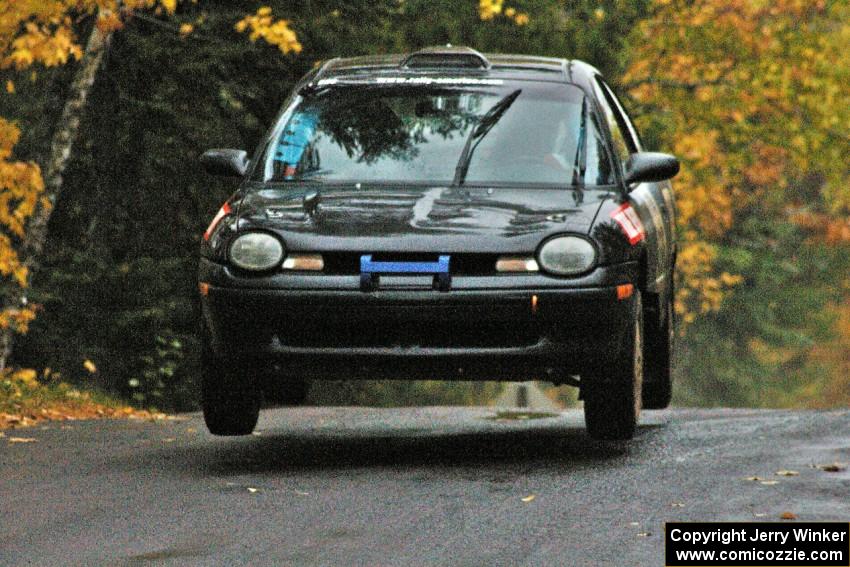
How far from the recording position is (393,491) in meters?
8.27

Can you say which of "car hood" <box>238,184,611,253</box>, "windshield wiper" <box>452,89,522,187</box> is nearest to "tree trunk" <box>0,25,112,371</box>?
"windshield wiper" <box>452,89,522,187</box>

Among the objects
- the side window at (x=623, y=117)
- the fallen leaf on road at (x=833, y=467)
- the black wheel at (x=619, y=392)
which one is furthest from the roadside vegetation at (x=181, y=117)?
the fallen leaf on road at (x=833, y=467)

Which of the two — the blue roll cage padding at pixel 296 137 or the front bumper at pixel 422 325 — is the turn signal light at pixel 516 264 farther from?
the blue roll cage padding at pixel 296 137

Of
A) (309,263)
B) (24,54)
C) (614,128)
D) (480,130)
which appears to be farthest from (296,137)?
(24,54)

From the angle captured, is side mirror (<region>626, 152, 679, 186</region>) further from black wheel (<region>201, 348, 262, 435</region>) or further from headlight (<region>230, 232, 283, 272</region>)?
black wheel (<region>201, 348, 262, 435</region>)

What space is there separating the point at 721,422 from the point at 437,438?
2356 mm

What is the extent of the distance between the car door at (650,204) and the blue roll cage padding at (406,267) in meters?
1.36

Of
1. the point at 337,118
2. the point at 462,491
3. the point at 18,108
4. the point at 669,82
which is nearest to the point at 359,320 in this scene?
the point at 462,491

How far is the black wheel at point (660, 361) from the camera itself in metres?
11.5

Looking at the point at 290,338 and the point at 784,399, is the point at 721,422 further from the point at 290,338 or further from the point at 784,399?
the point at 784,399

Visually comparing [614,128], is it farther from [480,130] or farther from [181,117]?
[181,117]

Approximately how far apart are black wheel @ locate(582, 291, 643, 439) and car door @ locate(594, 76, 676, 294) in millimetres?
480

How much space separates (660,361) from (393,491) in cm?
401
